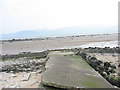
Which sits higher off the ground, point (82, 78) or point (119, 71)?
point (82, 78)

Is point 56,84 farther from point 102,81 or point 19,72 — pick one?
point 19,72

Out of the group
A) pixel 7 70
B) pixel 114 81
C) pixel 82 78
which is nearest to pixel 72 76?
pixel 82 78

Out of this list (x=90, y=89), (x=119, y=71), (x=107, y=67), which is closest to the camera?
(x=90, y=89)

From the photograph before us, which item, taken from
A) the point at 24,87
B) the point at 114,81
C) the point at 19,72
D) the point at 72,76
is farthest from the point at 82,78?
the point at 19,72

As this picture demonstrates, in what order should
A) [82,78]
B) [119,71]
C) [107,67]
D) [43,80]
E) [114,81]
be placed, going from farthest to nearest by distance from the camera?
[107,67], [119,71], [114,81], [82,78], [43,80]

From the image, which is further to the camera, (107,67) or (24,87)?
(107,67)

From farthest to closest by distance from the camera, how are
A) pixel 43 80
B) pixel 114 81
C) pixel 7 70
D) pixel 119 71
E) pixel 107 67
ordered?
pixel 7 70, pixel 107 67, pixel 119 71, pixel 114 81, pixel 43 80

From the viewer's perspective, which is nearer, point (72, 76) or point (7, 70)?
point (72, 76)

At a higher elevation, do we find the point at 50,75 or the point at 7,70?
the point at 50,75

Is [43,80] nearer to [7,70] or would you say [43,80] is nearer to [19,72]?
[19,72]
